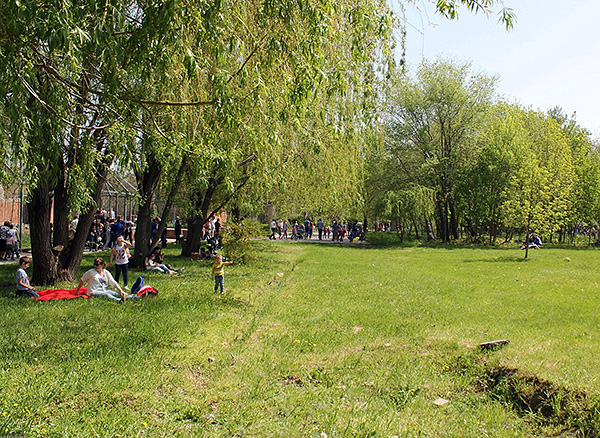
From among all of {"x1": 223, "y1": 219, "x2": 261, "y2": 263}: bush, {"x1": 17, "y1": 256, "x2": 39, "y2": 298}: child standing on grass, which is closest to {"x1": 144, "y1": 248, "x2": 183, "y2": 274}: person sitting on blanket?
{"x1": 223, "y1": 219, "x2": 261, "y2": 263}: bush

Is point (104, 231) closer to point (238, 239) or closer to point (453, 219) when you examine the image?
point (238, 239)

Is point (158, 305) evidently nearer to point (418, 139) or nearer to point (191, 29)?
point (191, 29)

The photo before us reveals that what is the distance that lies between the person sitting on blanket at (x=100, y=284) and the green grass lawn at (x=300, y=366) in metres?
0.32

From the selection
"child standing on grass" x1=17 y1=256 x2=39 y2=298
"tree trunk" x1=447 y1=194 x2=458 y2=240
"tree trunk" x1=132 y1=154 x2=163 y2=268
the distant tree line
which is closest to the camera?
"child standing on grass" x1=17 y1=256 x2=39 y2=298

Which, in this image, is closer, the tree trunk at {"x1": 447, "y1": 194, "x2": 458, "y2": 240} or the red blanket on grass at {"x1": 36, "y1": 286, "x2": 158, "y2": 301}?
the red blanket on grass at {"x1": 36, "y1": 286, "x2": 158, "y2": 301}

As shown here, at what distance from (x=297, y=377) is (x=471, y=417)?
82.9 inches

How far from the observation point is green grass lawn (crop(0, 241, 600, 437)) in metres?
5.15

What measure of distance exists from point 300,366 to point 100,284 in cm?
563

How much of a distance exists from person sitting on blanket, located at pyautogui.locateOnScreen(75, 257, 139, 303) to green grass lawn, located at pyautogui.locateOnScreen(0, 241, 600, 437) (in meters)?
0.32

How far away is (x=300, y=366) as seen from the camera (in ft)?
22.7

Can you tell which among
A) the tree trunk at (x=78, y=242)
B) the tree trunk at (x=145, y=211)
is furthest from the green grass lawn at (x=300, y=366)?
the tree trunk at (x=145, y=211)

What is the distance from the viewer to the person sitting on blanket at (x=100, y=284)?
1052 cm

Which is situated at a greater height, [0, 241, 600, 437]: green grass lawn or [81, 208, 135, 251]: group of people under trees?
[81, 208, 135, 251]: group of people under trees

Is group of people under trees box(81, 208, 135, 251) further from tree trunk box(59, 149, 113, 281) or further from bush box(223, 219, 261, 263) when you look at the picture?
tree trunk box(59, 149, 113, 281)
